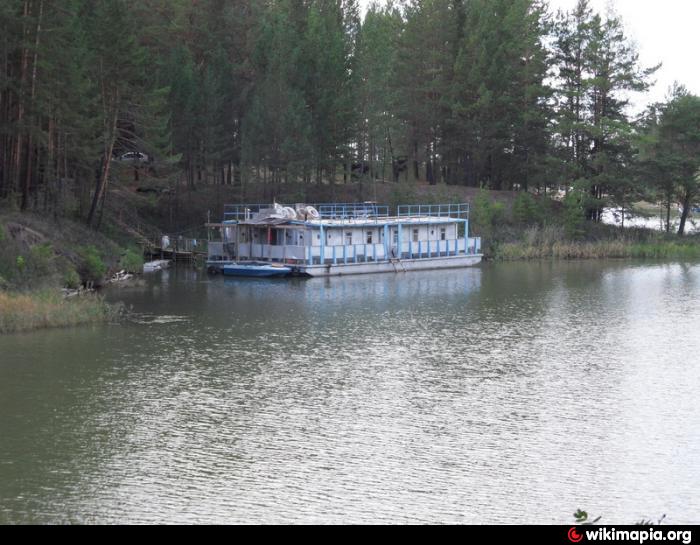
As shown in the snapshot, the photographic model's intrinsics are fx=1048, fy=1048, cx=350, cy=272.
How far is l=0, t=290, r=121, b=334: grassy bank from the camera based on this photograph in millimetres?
34000

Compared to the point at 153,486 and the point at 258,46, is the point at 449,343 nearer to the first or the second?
the point at 153,486

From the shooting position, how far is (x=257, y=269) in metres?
53.8

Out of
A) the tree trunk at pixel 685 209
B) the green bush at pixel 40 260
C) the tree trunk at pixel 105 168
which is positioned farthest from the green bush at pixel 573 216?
the green bush at pixel 40 260

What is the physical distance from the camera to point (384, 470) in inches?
813

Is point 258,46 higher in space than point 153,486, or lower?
higher

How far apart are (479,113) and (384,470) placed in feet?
188

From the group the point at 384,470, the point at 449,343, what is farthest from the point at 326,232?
the point at 384,470

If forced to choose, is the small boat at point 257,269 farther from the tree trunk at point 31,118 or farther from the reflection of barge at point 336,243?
the tree trunk at point 31,118

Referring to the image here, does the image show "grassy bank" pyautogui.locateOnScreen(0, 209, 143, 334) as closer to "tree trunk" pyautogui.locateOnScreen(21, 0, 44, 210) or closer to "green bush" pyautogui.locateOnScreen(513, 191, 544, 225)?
"tree trunk" pyautogui.locateOnScreen(21, 0, 44, 210)

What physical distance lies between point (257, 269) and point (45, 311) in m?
19.8

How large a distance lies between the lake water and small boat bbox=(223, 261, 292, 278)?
10992 millimetres

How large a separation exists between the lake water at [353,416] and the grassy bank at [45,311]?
86cm
